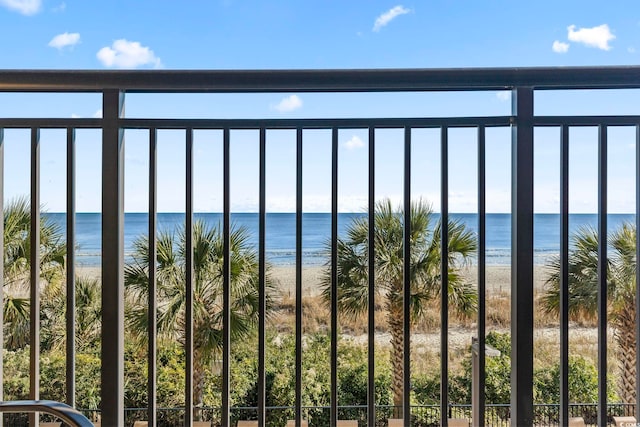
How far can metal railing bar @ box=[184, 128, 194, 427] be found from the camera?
1.14 m

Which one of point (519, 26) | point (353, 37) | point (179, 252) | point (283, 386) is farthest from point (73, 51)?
point (519, 26)

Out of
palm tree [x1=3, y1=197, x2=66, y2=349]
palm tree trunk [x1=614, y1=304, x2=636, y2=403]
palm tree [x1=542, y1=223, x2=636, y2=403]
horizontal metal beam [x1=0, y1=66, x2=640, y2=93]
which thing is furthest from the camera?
palm tree trunk [x1=614, y1=304, x2=636, y2=403]

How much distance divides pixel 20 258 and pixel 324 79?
6.72 metres

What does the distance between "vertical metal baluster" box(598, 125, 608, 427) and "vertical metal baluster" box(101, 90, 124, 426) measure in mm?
1283

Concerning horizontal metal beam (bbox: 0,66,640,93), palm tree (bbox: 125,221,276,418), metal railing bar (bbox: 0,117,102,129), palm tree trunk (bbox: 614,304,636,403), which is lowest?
palm tree trunk (bbox: 614,304,636,403)

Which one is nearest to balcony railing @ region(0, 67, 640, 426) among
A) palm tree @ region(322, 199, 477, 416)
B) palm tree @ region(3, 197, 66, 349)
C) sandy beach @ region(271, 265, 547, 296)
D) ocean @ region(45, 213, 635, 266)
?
palm tree @ region(3, 197, 66, 349)

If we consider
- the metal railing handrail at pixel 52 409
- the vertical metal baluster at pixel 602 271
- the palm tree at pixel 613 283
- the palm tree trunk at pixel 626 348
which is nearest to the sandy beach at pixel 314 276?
the palm tree trunk at pixel 626 348

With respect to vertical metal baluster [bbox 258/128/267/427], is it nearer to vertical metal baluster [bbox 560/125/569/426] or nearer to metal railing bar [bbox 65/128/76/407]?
metal railing bar [bbox 65/128/76/407]

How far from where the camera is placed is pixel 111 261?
1.15 metres

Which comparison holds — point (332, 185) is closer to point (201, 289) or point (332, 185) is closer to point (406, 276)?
point (406, 276)

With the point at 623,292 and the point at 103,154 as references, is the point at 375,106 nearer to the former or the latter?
the point at 623,292

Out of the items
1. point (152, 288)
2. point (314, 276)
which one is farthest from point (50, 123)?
point (314, 276)

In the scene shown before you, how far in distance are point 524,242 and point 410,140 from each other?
1.34ft

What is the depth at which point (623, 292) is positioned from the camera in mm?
6551
